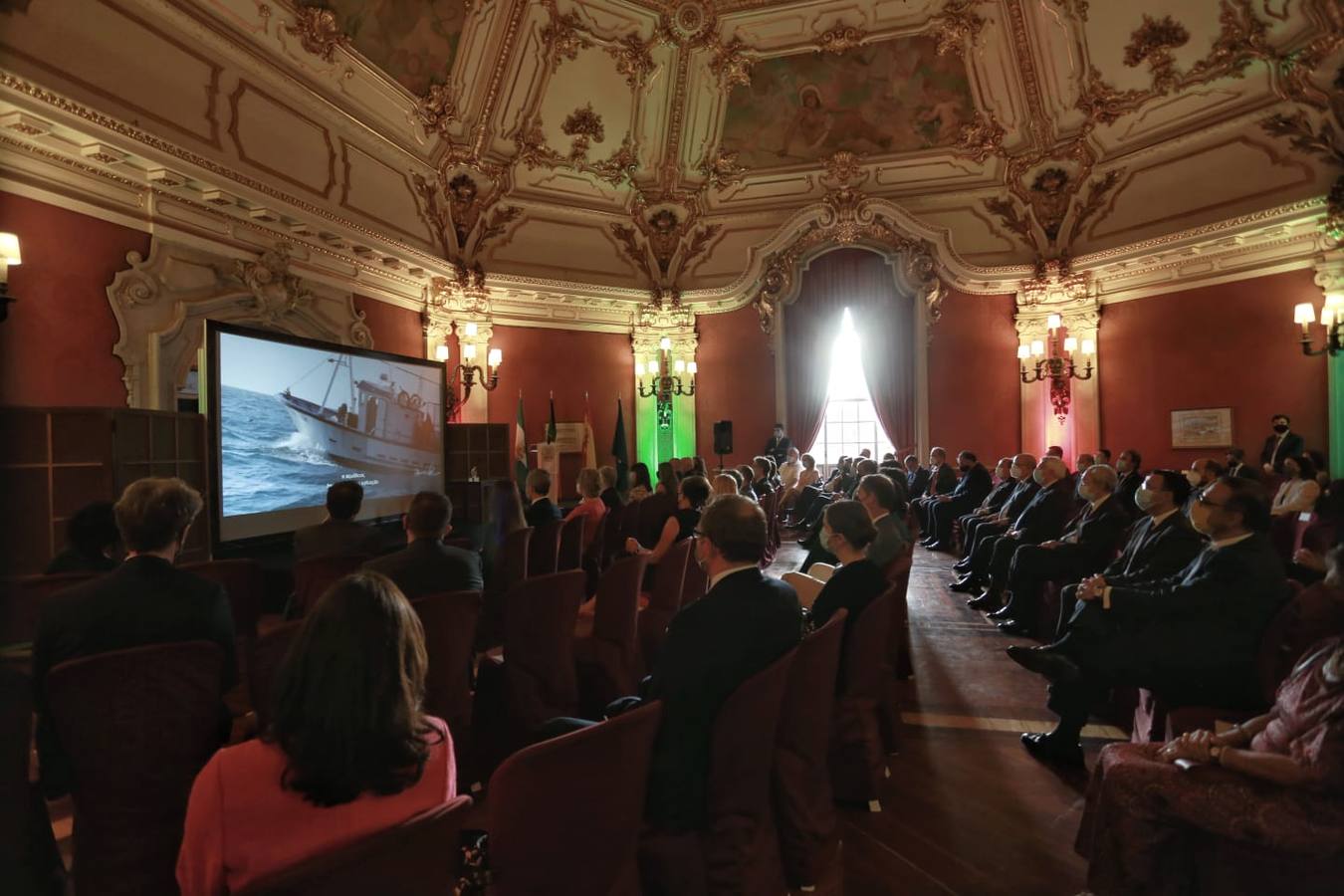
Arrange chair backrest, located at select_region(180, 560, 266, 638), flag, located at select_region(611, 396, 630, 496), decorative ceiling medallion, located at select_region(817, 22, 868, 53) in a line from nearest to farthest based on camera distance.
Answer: chair backrest, located at select_region(180, 560, 266, 638) < decorative ceiling medallion, located at select_region(817, 22, 868, 53) < flag, located at select_region(611, 396, 630, 496)

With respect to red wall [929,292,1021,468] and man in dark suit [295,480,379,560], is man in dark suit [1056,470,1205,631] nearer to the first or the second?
man in dark suit [295,480,379,560]

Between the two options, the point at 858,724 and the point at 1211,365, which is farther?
the point at 1211,365

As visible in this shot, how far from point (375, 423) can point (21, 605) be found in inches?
170

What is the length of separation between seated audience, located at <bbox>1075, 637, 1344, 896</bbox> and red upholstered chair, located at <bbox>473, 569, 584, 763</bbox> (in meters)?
1.96

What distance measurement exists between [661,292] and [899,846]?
1013 cm

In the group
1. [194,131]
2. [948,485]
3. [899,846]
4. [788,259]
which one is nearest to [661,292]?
[788,259]

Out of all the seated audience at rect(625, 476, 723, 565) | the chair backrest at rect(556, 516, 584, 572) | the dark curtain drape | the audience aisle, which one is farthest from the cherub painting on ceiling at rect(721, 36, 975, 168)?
the audience aisle

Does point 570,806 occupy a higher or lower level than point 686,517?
lower

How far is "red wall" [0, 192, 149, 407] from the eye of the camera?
463 centimetres

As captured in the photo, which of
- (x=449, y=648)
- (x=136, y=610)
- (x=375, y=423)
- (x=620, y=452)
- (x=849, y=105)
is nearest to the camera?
(x=136, y=610)

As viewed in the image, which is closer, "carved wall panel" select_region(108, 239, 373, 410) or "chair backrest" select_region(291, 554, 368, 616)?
"chair backrest" select_region(291, 554, 368, 616)

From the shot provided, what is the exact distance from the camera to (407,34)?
8086 mm

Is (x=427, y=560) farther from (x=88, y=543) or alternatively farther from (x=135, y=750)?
(x=88, y=543)

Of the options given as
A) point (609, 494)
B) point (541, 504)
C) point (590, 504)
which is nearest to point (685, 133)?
point (609, 494)
